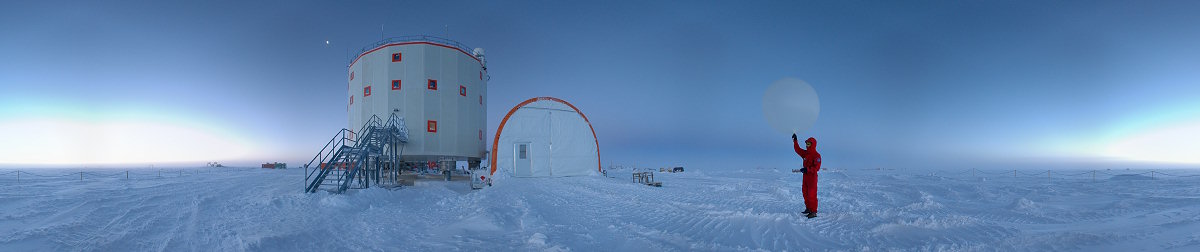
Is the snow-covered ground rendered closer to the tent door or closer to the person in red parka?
the person in red parka

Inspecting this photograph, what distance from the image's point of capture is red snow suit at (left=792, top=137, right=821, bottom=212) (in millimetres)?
7910

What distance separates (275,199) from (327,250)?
6021 mm

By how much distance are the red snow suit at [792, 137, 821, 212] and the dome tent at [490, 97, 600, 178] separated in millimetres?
16179

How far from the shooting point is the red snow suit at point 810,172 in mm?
7910

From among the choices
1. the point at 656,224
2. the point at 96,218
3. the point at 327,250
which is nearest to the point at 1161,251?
the point at 656,224

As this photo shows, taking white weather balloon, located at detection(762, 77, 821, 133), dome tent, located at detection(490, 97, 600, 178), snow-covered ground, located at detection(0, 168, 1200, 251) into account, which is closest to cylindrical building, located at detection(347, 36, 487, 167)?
dome tent, located at detection(490, 97, 600, 178)

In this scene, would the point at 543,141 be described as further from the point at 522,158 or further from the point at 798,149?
the point at 798,149

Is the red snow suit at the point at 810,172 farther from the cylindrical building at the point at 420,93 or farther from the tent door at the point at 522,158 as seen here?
the cylindrical building at the point at 420,93

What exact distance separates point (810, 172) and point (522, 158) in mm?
16661

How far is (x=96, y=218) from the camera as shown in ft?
27.7

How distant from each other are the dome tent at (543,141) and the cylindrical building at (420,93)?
12.1 feet

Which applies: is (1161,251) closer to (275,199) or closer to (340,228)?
(340,228)

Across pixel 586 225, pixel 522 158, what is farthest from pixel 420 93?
pixel 586 225

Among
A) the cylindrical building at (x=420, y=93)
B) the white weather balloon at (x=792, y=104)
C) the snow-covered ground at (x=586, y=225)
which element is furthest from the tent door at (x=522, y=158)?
the white weather balloon at (x=792, y=104)
